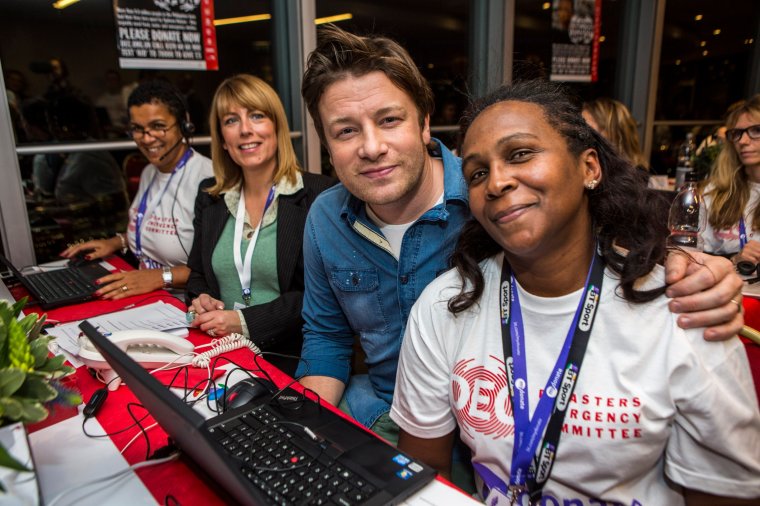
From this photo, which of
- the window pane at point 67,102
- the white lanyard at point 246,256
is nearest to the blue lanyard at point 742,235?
the white lanyard at point 246,256

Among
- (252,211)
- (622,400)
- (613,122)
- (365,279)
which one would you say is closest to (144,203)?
(252,211)

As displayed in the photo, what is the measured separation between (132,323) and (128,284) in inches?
15.8

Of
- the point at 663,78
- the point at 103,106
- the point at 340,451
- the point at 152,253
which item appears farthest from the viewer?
the point at 663,78

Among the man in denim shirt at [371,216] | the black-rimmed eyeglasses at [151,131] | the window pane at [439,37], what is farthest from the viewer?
the window pane at [439,37]

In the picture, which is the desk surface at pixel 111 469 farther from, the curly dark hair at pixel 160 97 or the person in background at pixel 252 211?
the curly dark hair at pixel 160 97

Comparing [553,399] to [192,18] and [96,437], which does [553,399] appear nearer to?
[96,437]

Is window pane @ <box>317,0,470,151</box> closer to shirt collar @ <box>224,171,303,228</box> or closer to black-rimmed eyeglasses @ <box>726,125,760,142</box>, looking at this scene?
black-rimmed eyeglasses @ <box>726,125,760,142</box>

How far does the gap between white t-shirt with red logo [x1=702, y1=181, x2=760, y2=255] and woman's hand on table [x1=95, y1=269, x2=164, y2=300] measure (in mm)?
2896

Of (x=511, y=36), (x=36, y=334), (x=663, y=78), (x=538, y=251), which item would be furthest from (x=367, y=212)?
(x=663, y=78)

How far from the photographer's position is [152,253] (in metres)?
2.43

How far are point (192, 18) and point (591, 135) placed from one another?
2.48 metres

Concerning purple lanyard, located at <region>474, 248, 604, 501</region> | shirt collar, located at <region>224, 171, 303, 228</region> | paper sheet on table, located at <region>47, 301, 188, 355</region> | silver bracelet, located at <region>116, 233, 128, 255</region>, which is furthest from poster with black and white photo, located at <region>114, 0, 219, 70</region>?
purple lanyard, located at <region>474, 248, 604, 501</region>

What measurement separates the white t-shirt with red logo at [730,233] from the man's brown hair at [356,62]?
2281 millimetres

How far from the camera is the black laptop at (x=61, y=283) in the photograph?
1.77 meters
